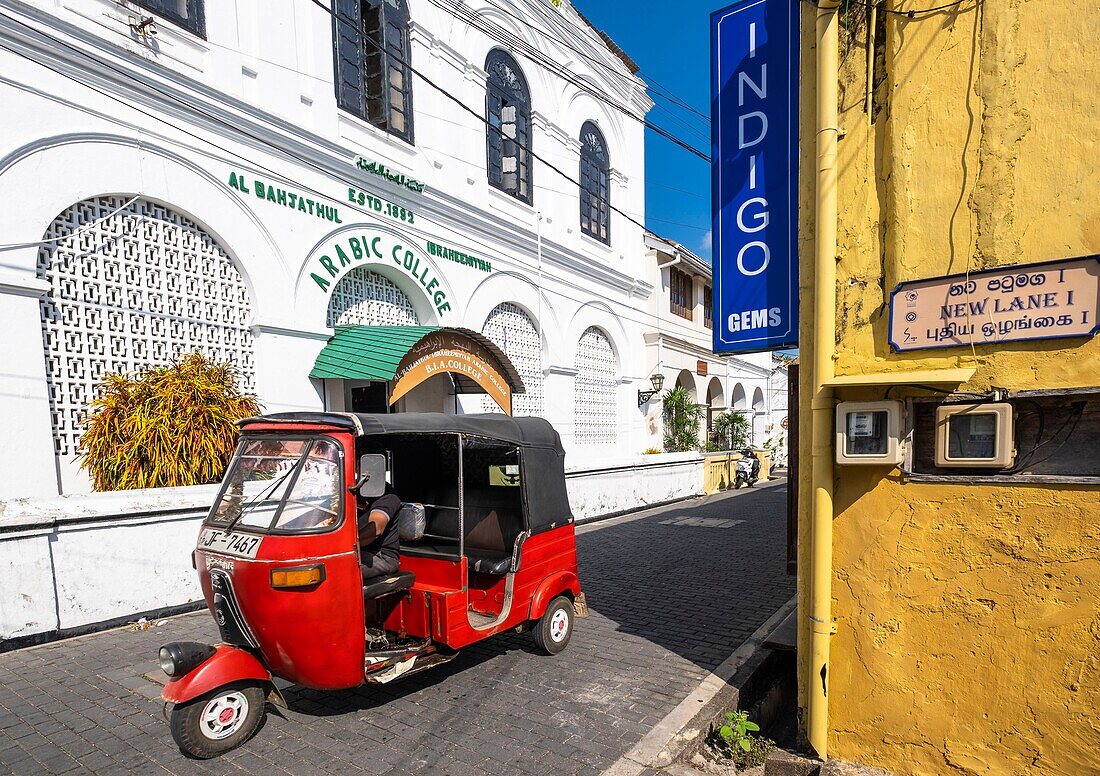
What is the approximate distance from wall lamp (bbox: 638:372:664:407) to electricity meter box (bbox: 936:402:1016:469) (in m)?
13.6

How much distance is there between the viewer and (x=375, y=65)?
387 inches

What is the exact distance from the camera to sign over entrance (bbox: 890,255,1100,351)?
9.61ft

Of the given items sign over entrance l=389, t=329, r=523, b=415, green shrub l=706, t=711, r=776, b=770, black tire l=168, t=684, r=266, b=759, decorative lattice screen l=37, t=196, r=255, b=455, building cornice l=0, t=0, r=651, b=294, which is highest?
building cornice l=0, t=0, r=651, b=294

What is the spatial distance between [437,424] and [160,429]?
12.5ft

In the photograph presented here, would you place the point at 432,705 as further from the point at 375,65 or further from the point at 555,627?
the point at 375,65

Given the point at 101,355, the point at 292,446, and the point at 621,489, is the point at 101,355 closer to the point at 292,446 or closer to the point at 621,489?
the point at 292,446

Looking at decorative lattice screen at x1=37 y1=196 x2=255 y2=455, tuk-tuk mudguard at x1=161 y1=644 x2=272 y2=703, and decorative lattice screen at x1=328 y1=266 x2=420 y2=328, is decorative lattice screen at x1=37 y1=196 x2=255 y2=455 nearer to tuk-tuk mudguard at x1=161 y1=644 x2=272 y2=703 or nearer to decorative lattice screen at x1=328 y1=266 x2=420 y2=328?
decorative lattice screen at x1=328 y1=266 x2=420 y2=328

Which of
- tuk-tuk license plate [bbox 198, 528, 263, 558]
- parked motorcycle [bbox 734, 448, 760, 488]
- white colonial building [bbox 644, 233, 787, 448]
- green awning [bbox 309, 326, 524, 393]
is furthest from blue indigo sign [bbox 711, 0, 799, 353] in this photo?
parked motorcycle [bbox 734, 448, 760, 488]

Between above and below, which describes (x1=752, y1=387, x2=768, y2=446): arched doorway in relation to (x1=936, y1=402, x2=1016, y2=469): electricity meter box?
below

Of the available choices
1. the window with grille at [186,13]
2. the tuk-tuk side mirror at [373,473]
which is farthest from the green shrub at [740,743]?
the window with grille at [186,13]

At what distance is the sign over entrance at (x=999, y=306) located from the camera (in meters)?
2.93

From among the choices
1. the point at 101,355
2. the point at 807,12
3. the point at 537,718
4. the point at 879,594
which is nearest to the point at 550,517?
the point at 537,718

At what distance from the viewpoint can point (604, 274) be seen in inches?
606

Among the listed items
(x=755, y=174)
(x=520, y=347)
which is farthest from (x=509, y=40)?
(x=755, y=174)
